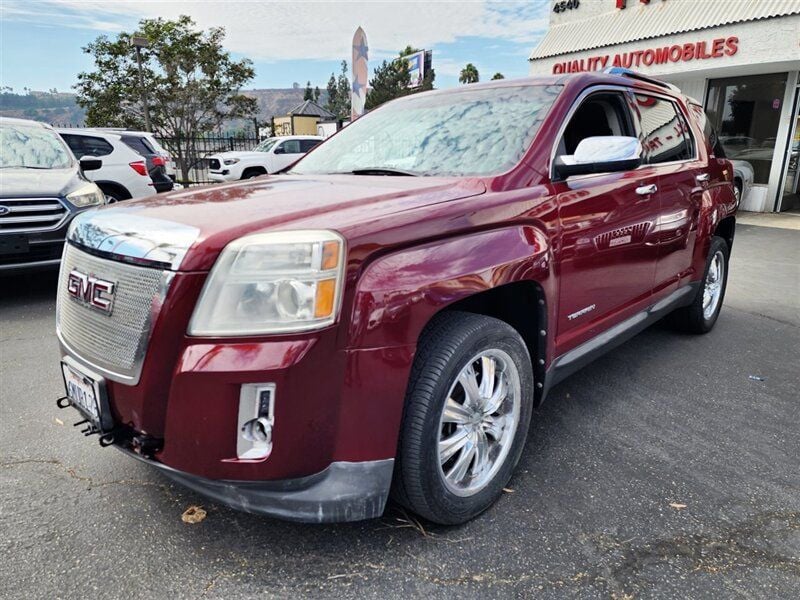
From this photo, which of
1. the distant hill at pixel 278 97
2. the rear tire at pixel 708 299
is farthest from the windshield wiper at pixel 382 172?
the distant hill at pixel 278 97

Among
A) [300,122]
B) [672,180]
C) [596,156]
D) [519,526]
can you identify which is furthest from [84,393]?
[300,122]

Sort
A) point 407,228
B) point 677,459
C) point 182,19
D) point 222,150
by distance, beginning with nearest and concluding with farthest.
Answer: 1. point 407,228
2. point 677,459
3. point 182,19
4. point 222,150

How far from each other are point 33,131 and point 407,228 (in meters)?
6.69

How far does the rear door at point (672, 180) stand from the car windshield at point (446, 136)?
1.04 meters

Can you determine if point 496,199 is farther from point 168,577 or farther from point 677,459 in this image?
point 168,577

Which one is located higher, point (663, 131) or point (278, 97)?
point (278, 97)

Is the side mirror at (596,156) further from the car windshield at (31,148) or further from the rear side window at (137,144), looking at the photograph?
the rear side window at (137,144)

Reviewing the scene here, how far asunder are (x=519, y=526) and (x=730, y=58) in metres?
12.7

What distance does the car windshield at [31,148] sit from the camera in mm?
6164

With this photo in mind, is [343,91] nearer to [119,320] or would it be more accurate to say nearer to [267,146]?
[267,146]

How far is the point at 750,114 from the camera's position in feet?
43.3

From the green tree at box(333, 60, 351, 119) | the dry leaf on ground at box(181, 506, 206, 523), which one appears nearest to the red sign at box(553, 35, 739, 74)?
the dry leaf on ground at box(181, 506, 206, 523)

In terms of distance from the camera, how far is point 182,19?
21.6 metres

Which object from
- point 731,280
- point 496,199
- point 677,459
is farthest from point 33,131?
point 731,280
